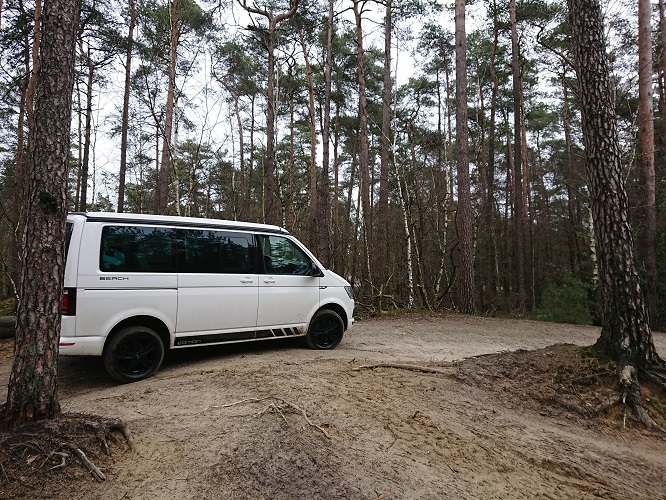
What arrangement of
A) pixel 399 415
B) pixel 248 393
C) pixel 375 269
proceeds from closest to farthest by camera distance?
pixel 399 415 → pixel 248 393 → pixel 375 269

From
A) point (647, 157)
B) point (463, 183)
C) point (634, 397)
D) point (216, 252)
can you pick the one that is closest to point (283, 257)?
point (216, 252)

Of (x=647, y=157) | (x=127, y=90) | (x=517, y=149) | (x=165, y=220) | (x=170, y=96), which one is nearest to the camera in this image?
(x=165, y=220)

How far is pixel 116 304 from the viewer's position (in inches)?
172

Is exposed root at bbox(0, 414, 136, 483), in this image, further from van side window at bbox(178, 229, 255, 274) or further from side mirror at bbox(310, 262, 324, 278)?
side mirror at bbox(310, 262, 324, 278)

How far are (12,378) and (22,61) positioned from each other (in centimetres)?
1313

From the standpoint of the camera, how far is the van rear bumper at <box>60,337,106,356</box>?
408 centimetres

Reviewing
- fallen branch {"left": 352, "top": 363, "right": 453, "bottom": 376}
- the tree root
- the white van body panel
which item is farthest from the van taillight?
the tree root

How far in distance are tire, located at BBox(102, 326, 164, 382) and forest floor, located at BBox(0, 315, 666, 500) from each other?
162mm

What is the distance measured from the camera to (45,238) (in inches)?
115

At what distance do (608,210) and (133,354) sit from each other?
617cm

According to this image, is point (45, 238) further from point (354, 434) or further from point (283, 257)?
point (283, 257)

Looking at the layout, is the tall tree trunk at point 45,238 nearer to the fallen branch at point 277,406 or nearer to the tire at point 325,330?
the fallen branch at point 277,406

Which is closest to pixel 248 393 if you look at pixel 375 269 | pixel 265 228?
pixel 265 228

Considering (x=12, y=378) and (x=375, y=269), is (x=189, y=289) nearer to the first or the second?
(x=12, y=378)
